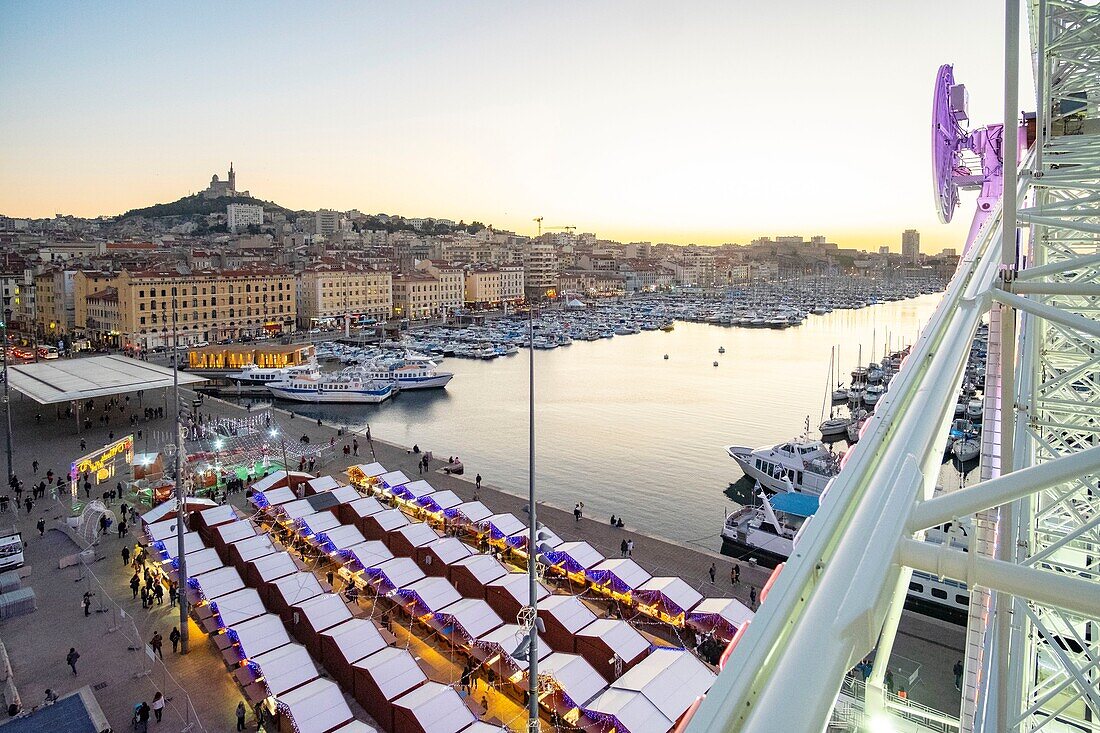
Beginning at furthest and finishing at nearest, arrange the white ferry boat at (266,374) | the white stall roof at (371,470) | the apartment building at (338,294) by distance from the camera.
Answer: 1. the apartment building at (338,294)
2. the white ferry boat at (266,374)
3. the white stall roof at (371,470)

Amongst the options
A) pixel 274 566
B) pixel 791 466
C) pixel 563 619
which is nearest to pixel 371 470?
pixel 274 566

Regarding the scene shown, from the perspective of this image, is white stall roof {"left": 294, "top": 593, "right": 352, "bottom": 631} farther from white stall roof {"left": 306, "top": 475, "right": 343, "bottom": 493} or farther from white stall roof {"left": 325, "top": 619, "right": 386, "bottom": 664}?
white stall roof {"left": 306, "top": 475, "right": 343, "bottom": 493}

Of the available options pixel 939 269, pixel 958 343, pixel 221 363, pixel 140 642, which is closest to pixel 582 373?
pixel 221 363

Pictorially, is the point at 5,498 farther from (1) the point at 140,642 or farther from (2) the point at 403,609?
(2) the point at 403,609

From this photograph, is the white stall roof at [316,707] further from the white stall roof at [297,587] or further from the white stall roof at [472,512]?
the white stall roof at [472,512]

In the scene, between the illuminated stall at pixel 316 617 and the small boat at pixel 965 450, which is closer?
the illuminated stall at pixel 316 617

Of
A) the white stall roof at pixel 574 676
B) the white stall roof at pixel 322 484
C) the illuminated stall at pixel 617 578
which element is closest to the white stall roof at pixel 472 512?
the white stall roof at pixel 322 484
